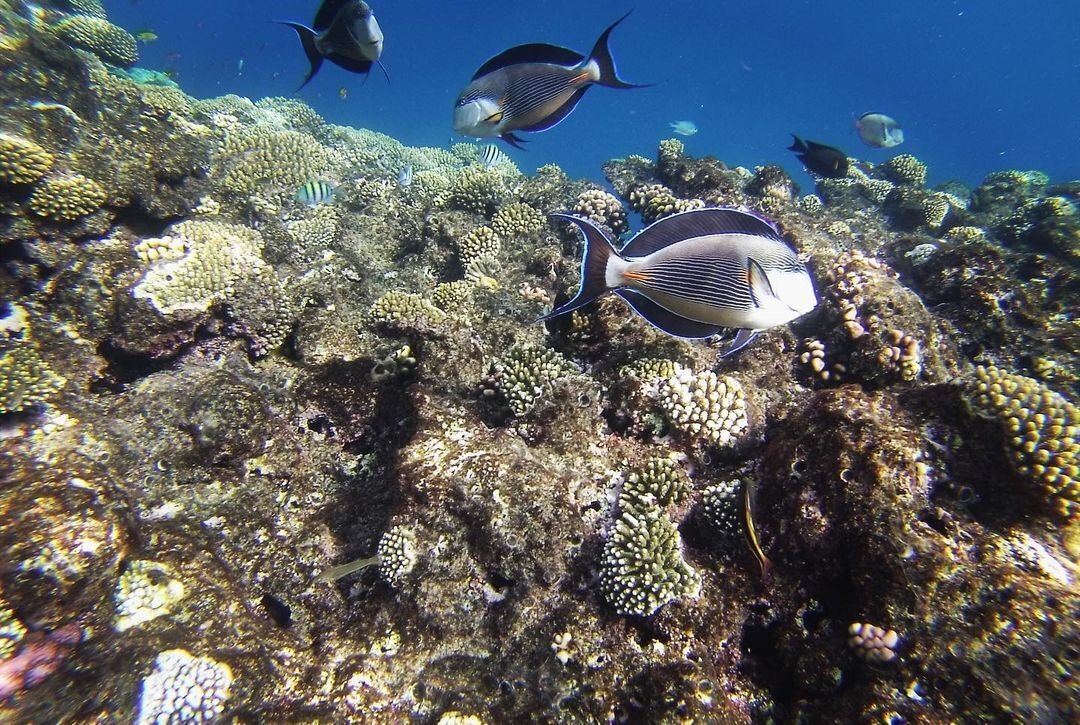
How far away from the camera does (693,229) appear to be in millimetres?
2652

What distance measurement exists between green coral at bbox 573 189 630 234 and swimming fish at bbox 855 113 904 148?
18.3 ft

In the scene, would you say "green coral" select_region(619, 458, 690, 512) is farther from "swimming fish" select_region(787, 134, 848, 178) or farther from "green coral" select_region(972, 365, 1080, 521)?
"swimming fish" select_region(787, 134, 848, 178)

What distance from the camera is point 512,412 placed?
3.83 m

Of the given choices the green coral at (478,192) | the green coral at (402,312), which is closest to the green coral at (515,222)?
the green coral at (478,192)

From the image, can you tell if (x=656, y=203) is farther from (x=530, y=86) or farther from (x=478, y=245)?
(x=530, y=86)

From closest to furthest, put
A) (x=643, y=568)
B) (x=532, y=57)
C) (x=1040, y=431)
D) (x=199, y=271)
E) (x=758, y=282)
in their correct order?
1. (x=758, y=282)
2. (x=1040, y=431)
3. (x=643, y=568)
4. (x=532, y=57)
5. (x=199, y=271)

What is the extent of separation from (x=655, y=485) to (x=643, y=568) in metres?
0.57

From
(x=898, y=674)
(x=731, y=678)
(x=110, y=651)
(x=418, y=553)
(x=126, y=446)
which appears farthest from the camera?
(x=126, y=446)

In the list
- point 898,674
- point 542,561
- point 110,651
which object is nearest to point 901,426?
point 898,674

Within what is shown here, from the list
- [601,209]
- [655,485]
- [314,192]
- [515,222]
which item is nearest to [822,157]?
[601,209]

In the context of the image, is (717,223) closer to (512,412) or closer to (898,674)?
(512,412)

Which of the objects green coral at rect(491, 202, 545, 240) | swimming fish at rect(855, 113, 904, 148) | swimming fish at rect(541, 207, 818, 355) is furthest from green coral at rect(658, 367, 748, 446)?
swimming fish at rect(855, 113, 904, 148)

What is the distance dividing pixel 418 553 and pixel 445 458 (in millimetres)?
618

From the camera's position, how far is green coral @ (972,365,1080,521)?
8.77ft
